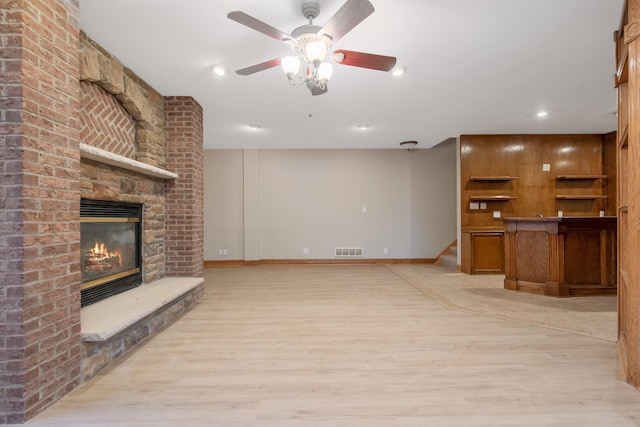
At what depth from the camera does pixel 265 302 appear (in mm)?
3855

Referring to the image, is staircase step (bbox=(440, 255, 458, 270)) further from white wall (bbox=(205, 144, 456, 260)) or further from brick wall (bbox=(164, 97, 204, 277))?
brick wall (bbox=(164, 97, 204, 277))

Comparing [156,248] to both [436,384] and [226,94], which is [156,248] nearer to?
[226,94]

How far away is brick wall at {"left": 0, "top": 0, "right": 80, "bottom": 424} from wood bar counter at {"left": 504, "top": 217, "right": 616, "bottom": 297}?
4.95 m

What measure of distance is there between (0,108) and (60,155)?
33 cm

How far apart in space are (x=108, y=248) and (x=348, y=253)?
4.80m

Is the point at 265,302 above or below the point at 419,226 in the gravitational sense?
below

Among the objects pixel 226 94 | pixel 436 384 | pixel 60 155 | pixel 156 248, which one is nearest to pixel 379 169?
pixel 226 94

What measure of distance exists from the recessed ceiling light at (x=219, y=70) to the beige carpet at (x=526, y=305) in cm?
355

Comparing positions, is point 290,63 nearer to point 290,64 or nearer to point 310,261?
point 290,64

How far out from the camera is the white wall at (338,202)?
A: 6793mm

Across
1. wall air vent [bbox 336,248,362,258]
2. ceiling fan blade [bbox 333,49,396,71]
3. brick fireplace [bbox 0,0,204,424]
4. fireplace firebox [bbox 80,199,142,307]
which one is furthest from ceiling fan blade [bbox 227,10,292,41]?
wall air vent [bbox 336,248,362,258]

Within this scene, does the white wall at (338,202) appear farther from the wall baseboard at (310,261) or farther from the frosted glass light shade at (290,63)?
the frosted glass light shade at (290,63)

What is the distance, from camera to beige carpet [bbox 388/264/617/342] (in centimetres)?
294

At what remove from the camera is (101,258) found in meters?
2.80
